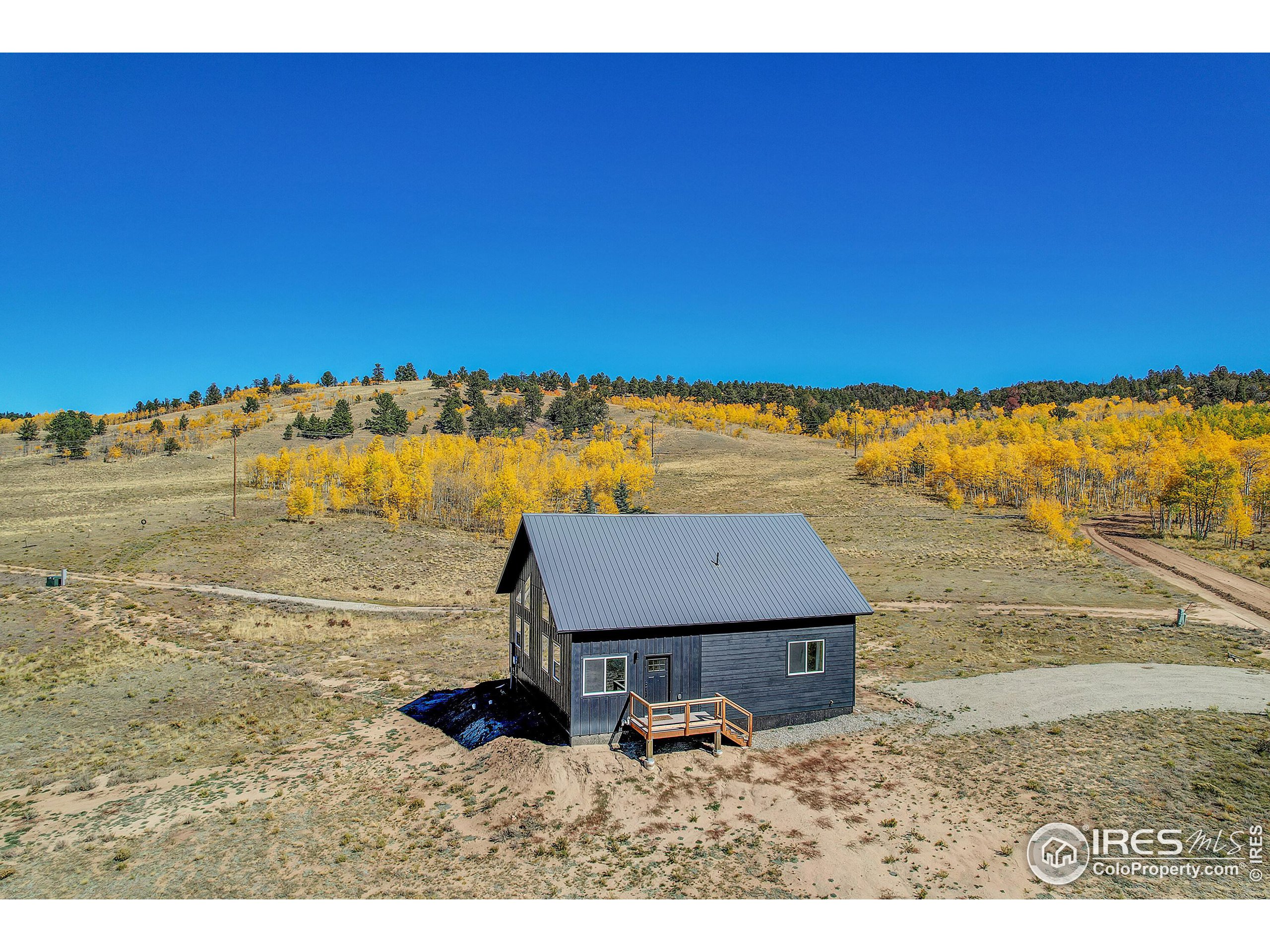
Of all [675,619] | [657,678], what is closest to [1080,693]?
[675,619]

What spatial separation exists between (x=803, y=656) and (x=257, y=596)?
133 feet

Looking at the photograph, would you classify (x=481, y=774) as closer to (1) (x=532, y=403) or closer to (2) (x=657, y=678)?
(2) (x=657, y=678)

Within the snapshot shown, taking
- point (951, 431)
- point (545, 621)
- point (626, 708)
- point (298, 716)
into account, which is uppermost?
point (951, 431)

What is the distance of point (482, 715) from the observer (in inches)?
938

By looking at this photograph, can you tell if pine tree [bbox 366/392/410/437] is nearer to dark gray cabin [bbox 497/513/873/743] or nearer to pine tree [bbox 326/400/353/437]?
pine tree [bbox 326/400/353/437]

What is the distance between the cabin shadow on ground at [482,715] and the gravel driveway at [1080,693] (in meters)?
13.1

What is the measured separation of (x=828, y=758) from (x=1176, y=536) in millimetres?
70871

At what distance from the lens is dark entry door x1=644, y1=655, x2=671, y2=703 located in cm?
2099

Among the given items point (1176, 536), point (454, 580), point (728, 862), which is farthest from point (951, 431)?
point (728, 862)

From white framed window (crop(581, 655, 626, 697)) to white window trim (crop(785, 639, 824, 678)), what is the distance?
18.5 ft

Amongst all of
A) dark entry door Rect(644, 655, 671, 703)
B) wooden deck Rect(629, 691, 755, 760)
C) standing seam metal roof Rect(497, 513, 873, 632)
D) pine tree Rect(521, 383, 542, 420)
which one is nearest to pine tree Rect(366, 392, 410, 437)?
pine tree Rect(521, 383, 542, 420)

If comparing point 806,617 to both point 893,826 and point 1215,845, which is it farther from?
point 1215,845

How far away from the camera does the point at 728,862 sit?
1433 cm

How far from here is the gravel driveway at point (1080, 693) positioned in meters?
23.3
